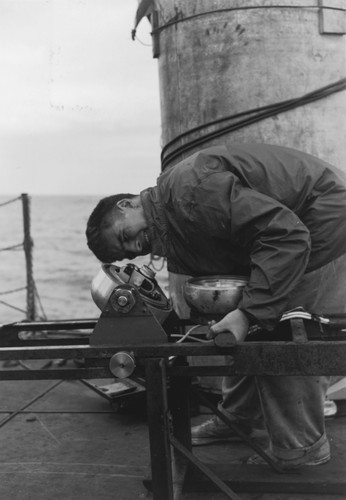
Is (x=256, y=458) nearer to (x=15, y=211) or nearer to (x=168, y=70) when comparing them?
(x=168, y=70)

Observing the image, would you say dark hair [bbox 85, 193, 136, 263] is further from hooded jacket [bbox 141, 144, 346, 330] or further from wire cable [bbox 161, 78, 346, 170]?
wire cable [bbox 161, 78, 346, 170]

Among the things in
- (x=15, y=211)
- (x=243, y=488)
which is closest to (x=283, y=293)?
(x=243, y=488)

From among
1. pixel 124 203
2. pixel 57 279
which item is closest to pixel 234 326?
pixel 124 203

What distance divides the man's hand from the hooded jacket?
0.10ft

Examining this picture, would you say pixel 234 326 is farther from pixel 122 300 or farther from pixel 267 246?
pixel 122 300

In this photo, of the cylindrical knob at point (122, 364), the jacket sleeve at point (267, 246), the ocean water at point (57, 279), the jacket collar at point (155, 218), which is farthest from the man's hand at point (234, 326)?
the ocean water at point (57, 279)

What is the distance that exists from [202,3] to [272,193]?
1674 millimetres

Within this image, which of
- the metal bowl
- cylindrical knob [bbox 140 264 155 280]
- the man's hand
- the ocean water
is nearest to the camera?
the man's hand

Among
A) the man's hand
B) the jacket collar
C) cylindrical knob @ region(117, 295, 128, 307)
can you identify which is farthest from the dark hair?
the man's hand

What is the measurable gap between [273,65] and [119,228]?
1559mm

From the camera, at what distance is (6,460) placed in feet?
10.0

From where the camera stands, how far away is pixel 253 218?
7.38ft

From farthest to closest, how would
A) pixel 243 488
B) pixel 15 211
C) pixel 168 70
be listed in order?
1. pixel 15 211
2. pixel 168 70
3. pixel 243 488

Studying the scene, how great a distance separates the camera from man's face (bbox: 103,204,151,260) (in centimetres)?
256
